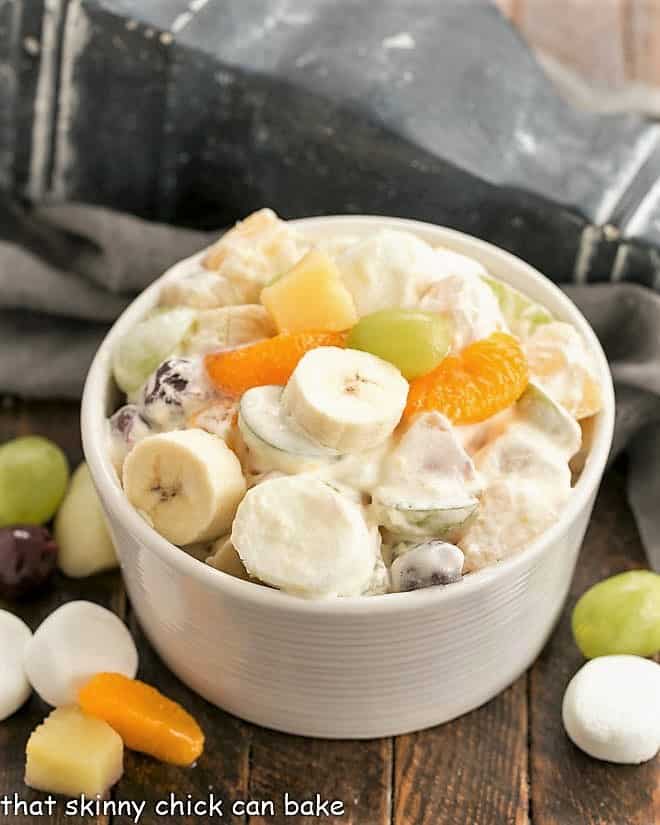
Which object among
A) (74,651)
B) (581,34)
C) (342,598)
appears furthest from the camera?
(581,34)

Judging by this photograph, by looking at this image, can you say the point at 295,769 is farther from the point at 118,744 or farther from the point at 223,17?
the point at 223,17

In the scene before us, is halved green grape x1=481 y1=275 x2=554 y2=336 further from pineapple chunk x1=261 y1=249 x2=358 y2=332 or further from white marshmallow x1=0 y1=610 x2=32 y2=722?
white marshmallow x1=0 y1=610 x2=32 y2=722

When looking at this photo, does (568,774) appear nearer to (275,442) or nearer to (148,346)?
(275,442)

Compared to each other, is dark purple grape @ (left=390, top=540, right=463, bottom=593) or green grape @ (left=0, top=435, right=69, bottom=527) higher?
dark purple grape @ (left=390, top=540, right=463, bottom=593)

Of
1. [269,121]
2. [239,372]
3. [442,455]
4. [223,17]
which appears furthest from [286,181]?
[442,455]

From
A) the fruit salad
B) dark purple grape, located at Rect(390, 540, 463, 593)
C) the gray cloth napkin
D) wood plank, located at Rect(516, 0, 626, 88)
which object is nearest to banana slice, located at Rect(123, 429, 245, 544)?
the fruit salad

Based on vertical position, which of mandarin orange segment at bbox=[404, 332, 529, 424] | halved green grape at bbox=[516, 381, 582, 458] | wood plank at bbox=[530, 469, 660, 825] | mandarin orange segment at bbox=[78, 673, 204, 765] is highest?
mandarin orange segment at bbox=[404, 332, 529, 424]

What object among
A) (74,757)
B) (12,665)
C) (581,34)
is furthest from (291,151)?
(74,757)
